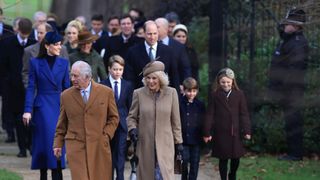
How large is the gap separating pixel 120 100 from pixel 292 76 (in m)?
3.49

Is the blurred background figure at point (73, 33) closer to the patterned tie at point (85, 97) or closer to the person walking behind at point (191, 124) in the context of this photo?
the person walking behind at point (191, 124)

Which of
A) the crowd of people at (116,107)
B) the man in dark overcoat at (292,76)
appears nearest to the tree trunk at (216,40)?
the crowd of people at (116,107)

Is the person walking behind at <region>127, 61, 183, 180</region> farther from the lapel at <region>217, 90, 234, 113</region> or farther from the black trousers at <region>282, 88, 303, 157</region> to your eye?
the black trousers at <region>282, 88, 303, 157</region>

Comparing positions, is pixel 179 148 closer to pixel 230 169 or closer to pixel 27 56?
pixel 230 169

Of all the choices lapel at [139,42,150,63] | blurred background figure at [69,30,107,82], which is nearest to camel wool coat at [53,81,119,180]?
lapel at [139,42,150,63]

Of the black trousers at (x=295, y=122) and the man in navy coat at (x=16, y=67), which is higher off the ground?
the man in navy coat at (x=16, y=67)

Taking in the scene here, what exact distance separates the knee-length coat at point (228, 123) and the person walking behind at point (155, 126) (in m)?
1.30

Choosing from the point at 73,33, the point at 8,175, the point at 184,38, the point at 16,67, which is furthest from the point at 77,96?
the point at 184,38

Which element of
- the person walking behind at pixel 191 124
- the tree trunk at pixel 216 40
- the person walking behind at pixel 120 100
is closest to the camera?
the person walking behind at pixel 120 100

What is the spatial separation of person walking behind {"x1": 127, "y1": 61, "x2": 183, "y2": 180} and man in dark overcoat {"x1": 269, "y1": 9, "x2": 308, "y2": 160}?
389 centimetres

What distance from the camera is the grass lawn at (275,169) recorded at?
574 inches

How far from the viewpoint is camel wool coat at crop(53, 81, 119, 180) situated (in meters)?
12.0

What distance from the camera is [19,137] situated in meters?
16.1

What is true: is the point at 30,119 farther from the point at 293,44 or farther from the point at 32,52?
the point at 293,44
